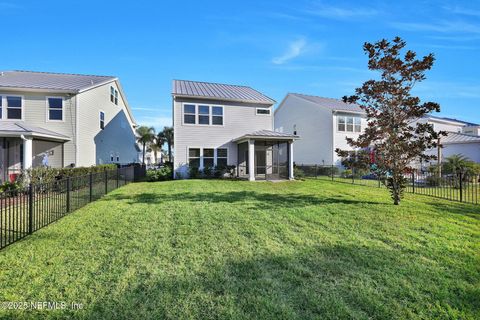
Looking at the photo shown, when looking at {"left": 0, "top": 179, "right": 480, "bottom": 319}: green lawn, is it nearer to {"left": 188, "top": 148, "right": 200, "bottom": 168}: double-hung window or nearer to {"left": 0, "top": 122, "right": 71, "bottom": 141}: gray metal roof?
{"left": 0, "top": 122, "right": 71, "bottom": 141}: gray metal roof

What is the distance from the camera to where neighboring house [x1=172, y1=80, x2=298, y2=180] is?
17.9 metres

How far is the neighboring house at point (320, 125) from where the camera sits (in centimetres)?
2297

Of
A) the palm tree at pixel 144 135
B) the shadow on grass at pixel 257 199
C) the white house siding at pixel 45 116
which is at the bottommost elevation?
the shadow on grass at pixel 257 199

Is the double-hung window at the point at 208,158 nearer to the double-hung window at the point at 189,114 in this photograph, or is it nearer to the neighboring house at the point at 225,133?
the neighboring house at the point at 225,133

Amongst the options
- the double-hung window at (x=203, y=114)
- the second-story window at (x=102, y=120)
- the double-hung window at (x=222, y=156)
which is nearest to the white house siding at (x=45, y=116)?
the second-story window at (x=102, y=120)

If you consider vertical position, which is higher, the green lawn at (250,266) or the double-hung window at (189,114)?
the double-hung window at (189,114)

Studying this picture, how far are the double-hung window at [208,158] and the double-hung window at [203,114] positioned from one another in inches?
86.7

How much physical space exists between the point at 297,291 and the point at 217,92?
18.3m

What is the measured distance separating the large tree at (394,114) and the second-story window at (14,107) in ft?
61.4

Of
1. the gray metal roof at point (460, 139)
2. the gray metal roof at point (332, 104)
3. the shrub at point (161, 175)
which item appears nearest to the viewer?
the shrub at point (161, 175)

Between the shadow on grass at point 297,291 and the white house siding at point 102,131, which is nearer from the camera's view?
the shadow on grass at point 297,291

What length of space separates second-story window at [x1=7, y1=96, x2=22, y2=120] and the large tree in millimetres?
18710

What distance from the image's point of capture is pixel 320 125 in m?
24.0

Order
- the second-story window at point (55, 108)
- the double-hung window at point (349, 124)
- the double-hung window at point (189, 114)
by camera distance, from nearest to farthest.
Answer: the second-story window at point (55, 108), the double-hung window at point (189, 114), the double-hung window at point (349, 124)
